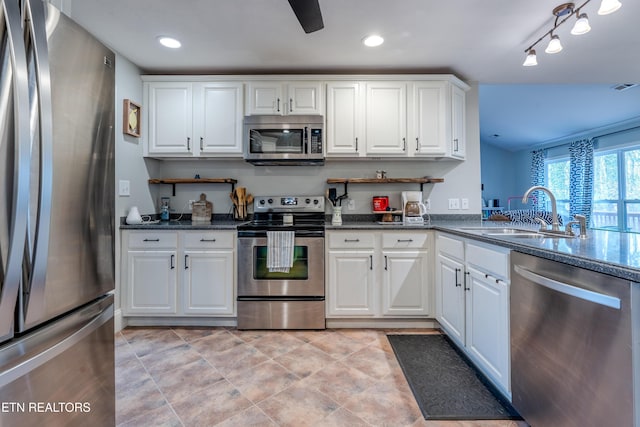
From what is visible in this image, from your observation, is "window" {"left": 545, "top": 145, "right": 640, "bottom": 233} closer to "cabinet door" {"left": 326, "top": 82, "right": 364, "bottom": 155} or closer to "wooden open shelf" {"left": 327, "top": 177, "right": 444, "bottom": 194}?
"wooden open shelf" {"left": 327, "top": 177, "right": 444, "bottom": 194}

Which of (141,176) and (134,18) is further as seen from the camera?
(141,176)

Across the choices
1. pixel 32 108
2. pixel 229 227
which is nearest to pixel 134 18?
pixel 229 227

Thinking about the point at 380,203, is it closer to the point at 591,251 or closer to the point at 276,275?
A: the point at 276,275

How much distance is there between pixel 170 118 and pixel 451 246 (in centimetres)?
278

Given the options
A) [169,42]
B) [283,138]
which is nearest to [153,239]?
[283,138]

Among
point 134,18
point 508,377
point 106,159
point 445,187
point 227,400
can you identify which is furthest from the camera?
point 445,187

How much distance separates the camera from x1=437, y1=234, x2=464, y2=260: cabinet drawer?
210 centimetres

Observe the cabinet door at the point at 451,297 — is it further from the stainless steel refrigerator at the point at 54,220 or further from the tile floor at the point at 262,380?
the stainless steel refrigerator at the point at 54,220

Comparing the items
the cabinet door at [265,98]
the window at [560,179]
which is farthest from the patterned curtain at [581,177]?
the cabinet door at [265,98]

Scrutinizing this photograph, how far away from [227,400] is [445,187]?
2760 millimetres

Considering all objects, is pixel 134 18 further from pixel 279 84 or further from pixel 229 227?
pixel 229 227

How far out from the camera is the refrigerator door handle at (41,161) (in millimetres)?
729

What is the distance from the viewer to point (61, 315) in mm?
899

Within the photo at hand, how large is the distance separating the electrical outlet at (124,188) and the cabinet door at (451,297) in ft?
9.14
